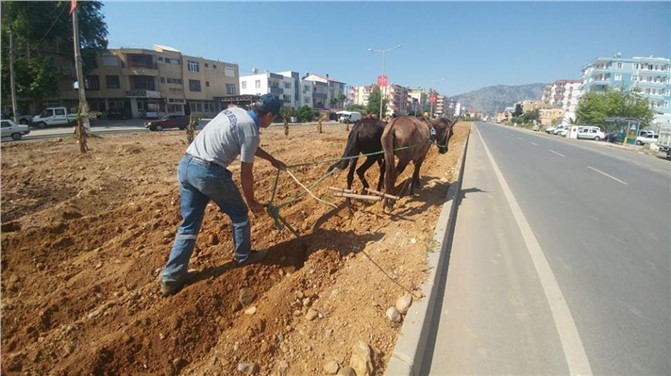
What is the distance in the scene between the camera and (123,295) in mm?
3014

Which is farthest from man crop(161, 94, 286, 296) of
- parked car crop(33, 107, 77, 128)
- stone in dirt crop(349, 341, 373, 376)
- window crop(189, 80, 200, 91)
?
window crop(189, 80, 200, 91)

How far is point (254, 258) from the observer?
3.65 m

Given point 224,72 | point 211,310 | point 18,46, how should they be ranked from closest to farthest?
point 211,310, point 18,46, point 224,72

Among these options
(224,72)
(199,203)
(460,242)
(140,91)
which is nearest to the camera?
(199,203)

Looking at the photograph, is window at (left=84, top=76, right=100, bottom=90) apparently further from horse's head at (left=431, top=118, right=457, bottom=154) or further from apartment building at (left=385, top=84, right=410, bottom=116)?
apartment building at (left=385, top=84, right=410, bottom=116)

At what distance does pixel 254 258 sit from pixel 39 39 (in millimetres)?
42808

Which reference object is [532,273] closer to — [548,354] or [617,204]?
[548,354]

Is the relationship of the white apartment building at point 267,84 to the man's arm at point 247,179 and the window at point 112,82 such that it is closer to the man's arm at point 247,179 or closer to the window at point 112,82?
the window at point 112,82

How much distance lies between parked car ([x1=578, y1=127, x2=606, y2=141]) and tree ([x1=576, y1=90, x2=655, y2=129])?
3.30 m

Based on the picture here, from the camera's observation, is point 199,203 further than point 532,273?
No

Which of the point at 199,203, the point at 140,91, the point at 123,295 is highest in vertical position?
the point at 140,91

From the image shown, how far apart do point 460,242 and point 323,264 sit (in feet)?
7.36

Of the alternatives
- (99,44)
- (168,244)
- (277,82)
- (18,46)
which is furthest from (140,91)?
(168,244)

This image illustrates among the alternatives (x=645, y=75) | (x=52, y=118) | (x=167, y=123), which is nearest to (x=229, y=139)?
(x=167, y=123)
